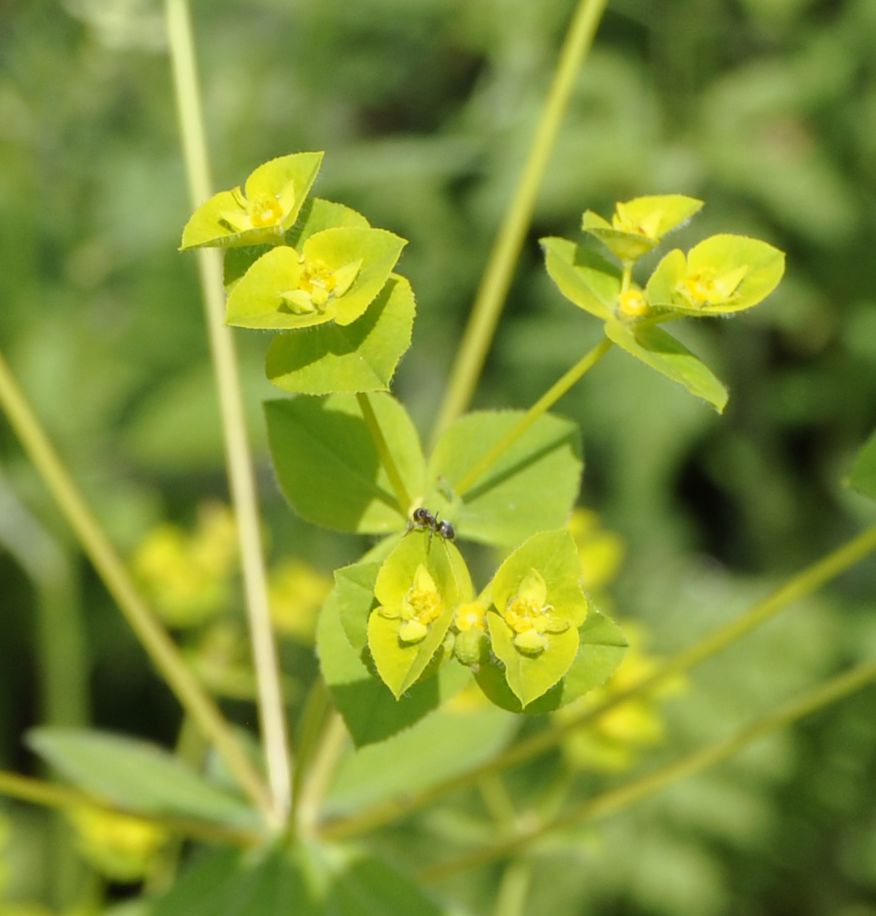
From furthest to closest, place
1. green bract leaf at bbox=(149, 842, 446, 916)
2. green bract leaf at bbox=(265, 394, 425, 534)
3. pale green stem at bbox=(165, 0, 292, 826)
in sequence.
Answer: pale green stem at bbox=(165, 0, 292, 826) < green bract leaf at bbox=(149, 842, 446, 916) < green bract leaf at bbox=(265, 394, 425, 534)

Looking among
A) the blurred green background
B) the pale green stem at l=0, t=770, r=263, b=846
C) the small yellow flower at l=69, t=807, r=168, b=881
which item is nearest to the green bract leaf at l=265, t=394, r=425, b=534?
the pale green stem at l=0, t=770, r=263, b=846

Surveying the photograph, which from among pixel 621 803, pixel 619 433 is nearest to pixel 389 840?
pixel 619 433

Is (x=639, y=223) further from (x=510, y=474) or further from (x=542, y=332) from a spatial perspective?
(x=542, y=332)

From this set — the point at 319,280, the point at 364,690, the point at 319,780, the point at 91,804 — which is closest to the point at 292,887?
the point at 319,780

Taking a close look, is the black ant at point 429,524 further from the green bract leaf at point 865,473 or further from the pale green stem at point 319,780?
the pale green stem at point 319,780

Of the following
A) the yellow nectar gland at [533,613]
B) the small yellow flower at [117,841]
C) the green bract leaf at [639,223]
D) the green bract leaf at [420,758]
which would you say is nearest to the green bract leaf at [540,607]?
the yellow nectar gland at [533,613]

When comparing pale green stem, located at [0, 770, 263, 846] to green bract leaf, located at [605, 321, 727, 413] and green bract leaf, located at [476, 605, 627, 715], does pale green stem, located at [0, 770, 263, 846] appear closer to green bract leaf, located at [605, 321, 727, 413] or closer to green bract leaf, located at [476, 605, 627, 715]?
green bract leaf, located at [476, 605, 627, 715]
